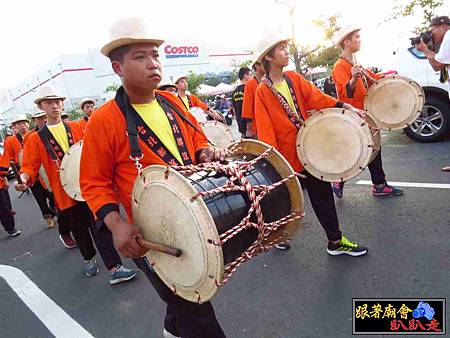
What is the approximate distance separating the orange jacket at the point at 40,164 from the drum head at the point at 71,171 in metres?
0.17

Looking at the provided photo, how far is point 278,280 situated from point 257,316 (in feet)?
1.50

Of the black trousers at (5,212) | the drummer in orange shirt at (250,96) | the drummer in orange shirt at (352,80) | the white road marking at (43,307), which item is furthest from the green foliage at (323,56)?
the white road marking at (43,307)

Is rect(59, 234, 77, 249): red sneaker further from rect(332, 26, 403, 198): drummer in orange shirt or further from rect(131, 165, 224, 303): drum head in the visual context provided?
rect(332, 26, 403, 198): drummer in orange shirt

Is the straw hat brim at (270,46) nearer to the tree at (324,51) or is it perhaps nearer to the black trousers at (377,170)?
the black trousers at (377,170)

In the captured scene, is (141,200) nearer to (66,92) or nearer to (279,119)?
(279,119)

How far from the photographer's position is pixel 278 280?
285cm

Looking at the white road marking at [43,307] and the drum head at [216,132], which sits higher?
the drum head at [216,132]

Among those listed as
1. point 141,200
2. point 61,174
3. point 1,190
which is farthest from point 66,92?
point 141,200

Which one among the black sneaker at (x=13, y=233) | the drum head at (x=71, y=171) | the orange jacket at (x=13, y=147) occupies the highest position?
the drum head at (x=71, y=171)

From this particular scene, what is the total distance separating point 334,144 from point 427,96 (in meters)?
4.00

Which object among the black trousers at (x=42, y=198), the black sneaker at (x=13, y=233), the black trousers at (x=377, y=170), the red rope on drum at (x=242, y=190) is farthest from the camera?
the black sneaker at (x=13, y=233)

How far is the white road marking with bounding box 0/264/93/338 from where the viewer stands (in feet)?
8.94

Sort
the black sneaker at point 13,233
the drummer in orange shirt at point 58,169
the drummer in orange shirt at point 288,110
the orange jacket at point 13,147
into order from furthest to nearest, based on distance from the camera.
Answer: the orange jacket at point 13,147, the black sneaker at point 13,233, the drummer in orange shirt at point 58,169, the drummer in orange shirt at point 288,110

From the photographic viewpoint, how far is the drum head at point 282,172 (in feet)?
5.97
